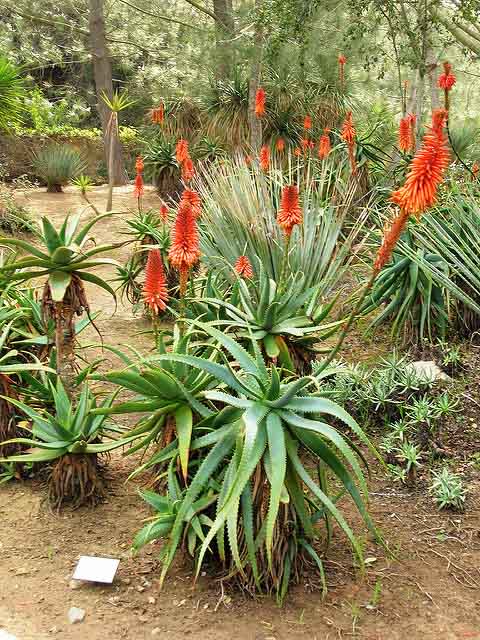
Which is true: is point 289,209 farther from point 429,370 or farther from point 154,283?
point 429,370

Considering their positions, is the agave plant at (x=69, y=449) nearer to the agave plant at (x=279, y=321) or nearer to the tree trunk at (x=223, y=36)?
the agave plant at (x=279, y=321)

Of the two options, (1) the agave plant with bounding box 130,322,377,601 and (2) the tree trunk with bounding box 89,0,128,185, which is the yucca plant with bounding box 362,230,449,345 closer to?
(1) the agave plant with bounding box 130,322,377,601

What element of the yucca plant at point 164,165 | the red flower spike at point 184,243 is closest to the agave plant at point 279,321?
the red flower spike at point 184,243

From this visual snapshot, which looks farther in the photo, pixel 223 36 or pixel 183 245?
pixel 223 36

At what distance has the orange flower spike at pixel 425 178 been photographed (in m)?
2.23

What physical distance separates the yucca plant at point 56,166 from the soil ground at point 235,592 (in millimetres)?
10975

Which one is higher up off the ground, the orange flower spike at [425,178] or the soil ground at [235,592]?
the orange flower spike at [425,178]

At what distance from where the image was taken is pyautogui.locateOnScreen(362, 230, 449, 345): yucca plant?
182 inches

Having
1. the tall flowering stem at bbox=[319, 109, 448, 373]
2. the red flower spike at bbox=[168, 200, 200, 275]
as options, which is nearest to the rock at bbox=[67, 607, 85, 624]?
the red flower spike at bbox=[168, 200, 200, 275]

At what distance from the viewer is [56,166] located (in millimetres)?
13461

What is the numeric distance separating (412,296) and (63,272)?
2.47 metres

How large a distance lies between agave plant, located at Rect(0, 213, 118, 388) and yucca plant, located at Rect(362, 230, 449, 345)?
7.03ft

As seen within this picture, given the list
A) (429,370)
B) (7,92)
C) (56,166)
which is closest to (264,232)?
(429,370)

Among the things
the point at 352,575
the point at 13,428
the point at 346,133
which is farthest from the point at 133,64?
the point at 352,575
